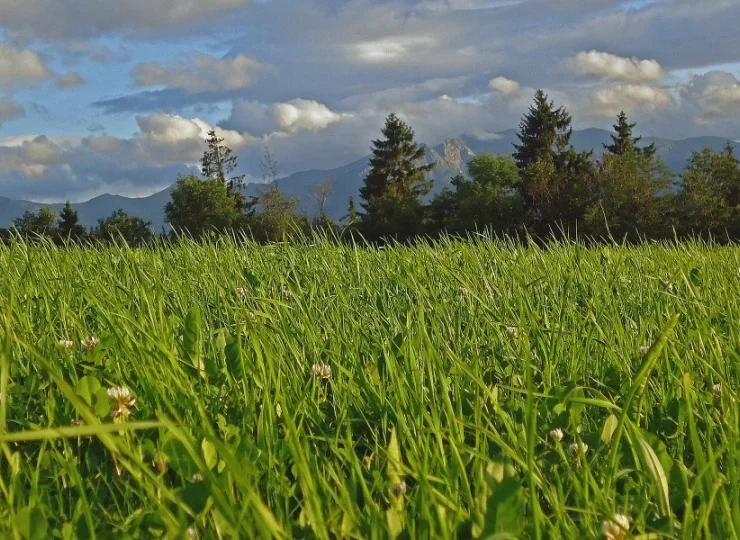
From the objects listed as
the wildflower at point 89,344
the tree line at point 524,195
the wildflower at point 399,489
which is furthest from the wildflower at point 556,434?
the tree line at point 524,195

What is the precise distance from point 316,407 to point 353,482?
56 cm

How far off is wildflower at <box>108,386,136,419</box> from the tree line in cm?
5006

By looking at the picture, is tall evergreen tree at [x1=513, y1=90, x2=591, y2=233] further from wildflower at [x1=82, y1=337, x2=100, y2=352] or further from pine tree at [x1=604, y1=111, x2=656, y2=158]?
wildflower at [x1=82, y1=337, x2=100, y2=352]

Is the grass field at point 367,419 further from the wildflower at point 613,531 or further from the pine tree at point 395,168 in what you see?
the pine tree at point 395,168

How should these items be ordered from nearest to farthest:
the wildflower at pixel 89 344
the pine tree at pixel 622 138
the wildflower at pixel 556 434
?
the wildflower at pixel 556 434
the wildflower at pixel 89 344
the pine tree at pixel 622 138

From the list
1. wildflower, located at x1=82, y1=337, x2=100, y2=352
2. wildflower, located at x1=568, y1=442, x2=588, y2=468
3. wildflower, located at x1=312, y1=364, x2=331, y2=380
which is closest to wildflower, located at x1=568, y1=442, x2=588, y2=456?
wildflower, located at x1=568, y1=442, x2=588, y2=468

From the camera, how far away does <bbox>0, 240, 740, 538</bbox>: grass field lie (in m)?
1.53

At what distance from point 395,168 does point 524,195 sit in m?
24.6

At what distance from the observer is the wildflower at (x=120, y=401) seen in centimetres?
217

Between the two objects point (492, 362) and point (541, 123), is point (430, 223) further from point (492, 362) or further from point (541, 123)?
point (492, 362)

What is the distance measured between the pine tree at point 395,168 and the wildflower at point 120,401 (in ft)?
316

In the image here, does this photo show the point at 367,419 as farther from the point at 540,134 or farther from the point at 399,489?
the point at 540,134

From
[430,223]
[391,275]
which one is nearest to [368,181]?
[430,223]

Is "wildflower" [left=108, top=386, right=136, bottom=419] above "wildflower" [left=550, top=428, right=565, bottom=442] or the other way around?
above
